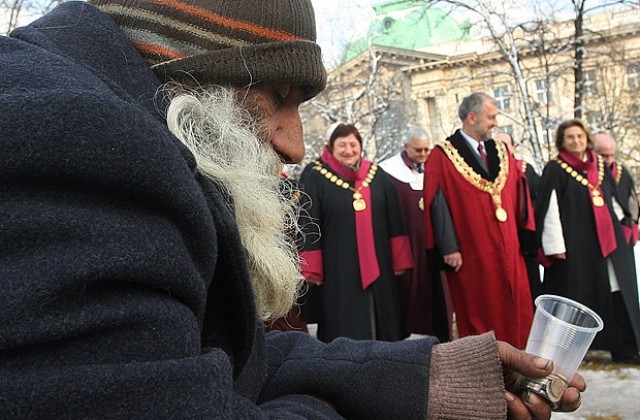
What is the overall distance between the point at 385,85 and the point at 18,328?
21.2m

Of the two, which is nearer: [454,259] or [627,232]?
[454,259]

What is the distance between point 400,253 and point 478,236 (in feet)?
2.31

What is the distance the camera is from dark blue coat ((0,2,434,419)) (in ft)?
2.39

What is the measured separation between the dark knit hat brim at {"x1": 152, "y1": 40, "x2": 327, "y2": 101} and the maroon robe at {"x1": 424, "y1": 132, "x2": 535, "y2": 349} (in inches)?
157

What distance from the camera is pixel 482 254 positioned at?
509cm

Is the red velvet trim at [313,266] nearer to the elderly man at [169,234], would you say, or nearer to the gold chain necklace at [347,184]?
the gold chain necklace at [347,184]

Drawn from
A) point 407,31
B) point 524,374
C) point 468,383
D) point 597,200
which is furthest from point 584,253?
point 407,31

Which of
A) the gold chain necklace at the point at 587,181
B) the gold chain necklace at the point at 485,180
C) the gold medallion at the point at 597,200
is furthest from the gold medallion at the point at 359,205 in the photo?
the gold medallion at the point at 597,200

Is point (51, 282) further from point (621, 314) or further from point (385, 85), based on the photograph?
point (385, 85)

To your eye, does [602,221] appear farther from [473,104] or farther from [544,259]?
[473,104]

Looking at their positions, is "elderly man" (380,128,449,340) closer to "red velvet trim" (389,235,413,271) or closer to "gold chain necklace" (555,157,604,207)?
"red velvet trim" (389,235,413,271)

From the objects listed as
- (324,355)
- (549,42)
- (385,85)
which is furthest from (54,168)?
(385,85)

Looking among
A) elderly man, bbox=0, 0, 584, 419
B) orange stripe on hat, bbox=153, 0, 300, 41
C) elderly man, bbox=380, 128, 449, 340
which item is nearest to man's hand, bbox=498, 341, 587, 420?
elderly man, bbox=0, 0, 584, 419

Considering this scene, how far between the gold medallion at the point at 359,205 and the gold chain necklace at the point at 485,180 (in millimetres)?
757
